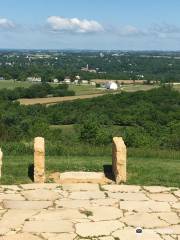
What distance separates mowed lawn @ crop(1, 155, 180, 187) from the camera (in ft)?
29.9

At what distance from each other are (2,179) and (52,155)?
239 centimetres

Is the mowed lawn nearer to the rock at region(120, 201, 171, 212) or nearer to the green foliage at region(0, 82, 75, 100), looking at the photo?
the rock at region(120, 201, 171, 212)

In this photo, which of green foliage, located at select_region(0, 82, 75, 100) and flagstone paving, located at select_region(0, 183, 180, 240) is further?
green foliage, located at select_region(0, 82, 75, 100)

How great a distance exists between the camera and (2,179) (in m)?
9.05

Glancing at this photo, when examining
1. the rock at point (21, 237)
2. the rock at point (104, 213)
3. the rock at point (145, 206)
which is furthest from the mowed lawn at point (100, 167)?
the rock at point (21, 237)

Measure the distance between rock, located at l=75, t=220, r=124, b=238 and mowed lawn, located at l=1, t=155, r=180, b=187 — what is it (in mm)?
2245

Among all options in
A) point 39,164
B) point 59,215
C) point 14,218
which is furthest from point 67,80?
point 14,218

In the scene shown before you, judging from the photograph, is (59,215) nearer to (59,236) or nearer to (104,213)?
Answer: (104,213)

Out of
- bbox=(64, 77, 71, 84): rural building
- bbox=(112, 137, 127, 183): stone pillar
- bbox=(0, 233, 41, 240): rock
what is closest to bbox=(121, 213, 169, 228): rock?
bbox=(0, 233, 41, 240): rock

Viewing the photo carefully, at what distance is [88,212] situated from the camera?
24.0 ft

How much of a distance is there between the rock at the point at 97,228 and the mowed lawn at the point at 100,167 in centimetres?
224

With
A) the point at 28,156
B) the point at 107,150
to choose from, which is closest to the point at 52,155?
the point at 28,156

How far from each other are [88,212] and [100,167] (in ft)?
8.65

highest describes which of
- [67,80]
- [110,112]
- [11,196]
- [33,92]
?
[11,196]
